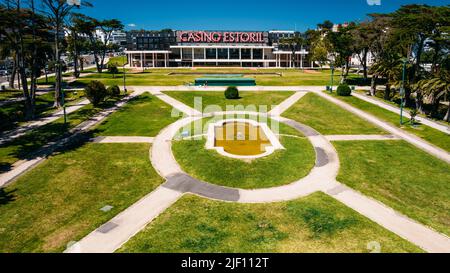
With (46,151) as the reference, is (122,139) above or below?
above

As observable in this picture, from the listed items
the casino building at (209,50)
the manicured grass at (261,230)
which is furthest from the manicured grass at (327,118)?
the casino building at (209,50)

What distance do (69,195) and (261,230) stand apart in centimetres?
1124

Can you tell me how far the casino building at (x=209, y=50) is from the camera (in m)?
110

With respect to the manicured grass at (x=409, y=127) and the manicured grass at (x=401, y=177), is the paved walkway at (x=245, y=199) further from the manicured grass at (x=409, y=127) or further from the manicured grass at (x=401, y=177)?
the manicured grass at (x=409, y=127)

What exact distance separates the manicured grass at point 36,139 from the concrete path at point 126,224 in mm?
11042

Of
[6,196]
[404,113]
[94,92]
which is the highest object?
[94,92]

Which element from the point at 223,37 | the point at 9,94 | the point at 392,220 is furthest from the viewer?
the point at 223,37

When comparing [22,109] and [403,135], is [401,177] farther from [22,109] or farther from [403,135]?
[22,109]

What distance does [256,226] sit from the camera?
595 inches

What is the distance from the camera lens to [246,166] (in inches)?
857

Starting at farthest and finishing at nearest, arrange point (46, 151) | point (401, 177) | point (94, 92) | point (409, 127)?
point (94, 92) → point (409, 127) → point (46, 151) → point (401, 177)

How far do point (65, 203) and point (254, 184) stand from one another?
10.8m

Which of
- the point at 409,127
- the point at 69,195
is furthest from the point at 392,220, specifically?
the point at 409,127

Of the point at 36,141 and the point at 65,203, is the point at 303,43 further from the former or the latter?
the point at 65,203
